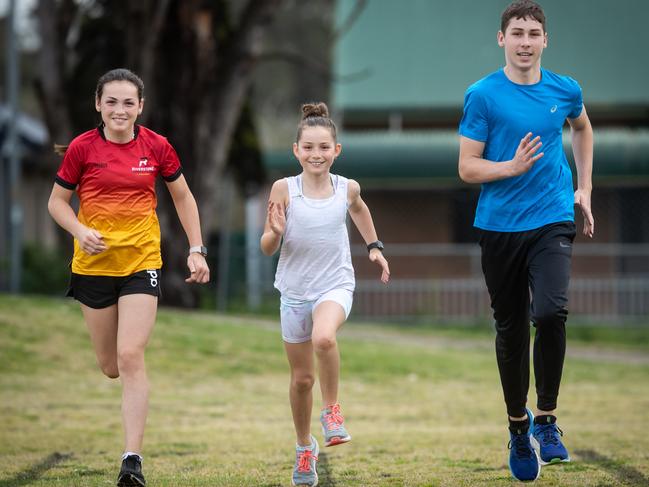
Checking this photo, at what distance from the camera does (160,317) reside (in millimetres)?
17906

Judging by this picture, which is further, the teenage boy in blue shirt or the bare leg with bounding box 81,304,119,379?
the bare leg with bounding box 81,304,119,379

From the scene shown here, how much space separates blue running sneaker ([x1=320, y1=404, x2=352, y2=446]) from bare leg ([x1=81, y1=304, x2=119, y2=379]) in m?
1.29

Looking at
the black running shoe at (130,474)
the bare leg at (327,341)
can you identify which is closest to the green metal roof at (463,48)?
the bare leg at (327,341)

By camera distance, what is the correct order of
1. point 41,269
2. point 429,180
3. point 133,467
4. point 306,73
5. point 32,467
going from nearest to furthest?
point 133,467
point 32,467
point 429,180
point 41,269
point 306,73

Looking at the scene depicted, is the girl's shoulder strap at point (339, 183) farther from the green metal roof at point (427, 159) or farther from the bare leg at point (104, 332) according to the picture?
the green metal roof at point (427, 159)

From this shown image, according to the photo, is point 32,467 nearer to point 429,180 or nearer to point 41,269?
point 429,180

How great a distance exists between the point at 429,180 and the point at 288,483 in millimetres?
15693

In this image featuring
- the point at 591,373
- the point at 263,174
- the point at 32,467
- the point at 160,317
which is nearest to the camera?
the point at 32,467

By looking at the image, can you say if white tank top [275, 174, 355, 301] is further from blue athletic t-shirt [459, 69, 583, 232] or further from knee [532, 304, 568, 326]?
knee [532, 304, 568, 326]

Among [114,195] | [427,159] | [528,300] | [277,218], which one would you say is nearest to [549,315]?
[528,300]

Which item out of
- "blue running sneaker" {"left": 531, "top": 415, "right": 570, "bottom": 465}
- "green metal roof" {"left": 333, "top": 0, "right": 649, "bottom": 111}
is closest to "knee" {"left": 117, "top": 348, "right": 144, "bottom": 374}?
"blue running sneaker" {"left": 531, "top": 415, "right": 570, "bottom": 465}

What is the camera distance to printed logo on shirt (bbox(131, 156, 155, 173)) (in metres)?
6.34

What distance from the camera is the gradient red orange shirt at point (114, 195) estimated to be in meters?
6.29

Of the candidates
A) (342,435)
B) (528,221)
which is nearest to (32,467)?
(342,435)
